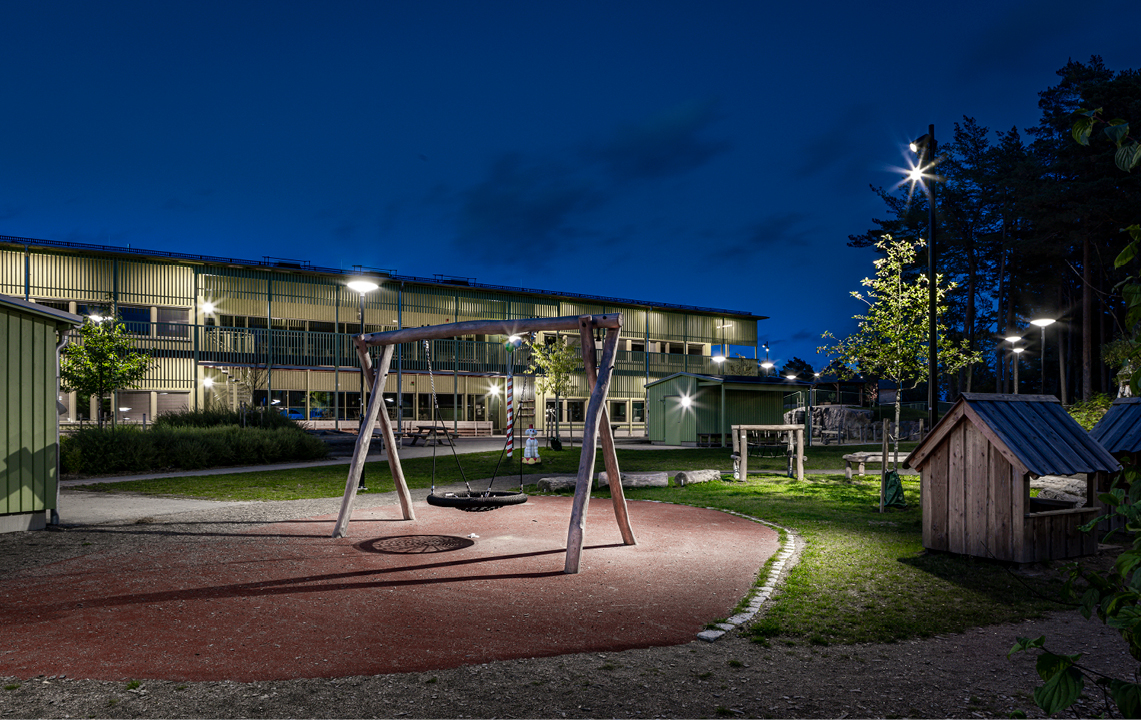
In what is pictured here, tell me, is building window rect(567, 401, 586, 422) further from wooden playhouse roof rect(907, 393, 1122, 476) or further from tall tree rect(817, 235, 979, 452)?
wooden playhouse roof rect(907, 393, 1122, 476)

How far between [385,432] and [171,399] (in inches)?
1140

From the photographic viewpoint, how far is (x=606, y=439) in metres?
8.70

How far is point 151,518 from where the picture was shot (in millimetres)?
10938

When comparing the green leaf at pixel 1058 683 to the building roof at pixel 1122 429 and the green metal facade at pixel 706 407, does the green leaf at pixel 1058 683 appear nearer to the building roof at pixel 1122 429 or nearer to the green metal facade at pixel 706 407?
the building roof at pixel 1122 429

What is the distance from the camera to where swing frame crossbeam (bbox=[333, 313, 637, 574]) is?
766 centimetres

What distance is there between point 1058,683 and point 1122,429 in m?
9.91

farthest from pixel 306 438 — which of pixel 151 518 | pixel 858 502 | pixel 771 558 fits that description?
pixel 771 558

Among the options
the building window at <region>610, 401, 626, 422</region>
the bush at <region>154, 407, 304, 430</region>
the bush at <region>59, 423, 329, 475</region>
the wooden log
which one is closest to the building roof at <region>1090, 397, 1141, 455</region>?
the wooden log

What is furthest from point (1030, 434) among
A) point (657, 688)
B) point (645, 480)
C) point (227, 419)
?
point (227, 419)

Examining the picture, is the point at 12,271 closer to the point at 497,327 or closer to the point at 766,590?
the point at 497,327

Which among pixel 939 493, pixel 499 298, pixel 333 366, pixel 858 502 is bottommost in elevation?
pixel 858 502

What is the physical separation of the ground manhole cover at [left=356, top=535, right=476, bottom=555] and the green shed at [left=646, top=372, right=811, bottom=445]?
23.4 meters

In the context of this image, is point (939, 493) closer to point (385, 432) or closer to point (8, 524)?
point (385, 432)

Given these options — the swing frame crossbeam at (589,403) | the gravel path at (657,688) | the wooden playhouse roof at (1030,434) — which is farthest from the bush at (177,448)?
the wooden playhouse roof at (1030,434)
